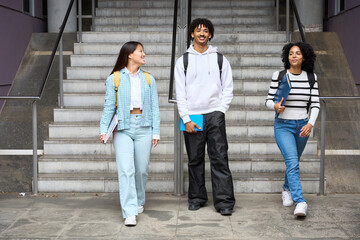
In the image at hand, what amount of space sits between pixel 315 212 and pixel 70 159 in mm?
2849

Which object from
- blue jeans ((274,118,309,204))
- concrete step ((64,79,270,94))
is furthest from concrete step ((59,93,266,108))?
blue jeans ((274,118,309,204))

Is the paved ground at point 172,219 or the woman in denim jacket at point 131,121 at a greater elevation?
the woman in denim jacket at point 131,121

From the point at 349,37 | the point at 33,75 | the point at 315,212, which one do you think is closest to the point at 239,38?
the point at 349,37

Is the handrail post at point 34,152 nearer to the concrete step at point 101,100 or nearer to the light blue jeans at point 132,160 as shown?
the concrete step at point 101,100

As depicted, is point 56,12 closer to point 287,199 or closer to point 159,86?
point 159,86

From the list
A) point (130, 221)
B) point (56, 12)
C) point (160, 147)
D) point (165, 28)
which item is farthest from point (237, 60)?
point (56, 12)

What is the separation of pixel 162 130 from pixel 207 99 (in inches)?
68.5

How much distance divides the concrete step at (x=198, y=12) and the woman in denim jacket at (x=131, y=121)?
16.5 ft

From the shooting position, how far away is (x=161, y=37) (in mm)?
8812

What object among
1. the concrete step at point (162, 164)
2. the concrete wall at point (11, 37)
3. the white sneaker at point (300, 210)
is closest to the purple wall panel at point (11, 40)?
the concrete wall at point (11, 37)

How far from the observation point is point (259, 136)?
6973 mm

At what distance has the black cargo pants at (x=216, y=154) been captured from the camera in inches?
211

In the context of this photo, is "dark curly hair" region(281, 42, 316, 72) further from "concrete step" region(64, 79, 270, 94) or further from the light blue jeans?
"concrete step" region(64, 79, 270, 94)

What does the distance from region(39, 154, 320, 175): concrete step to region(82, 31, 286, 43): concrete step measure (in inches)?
110
